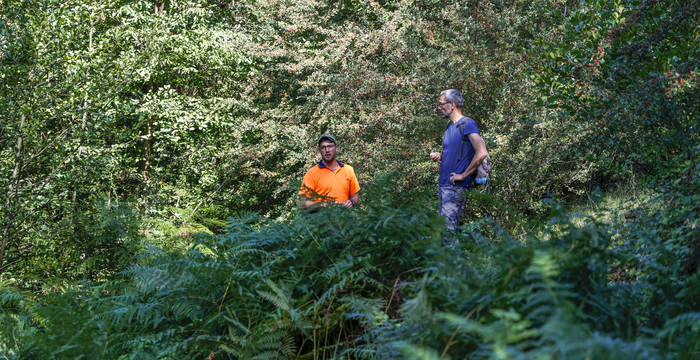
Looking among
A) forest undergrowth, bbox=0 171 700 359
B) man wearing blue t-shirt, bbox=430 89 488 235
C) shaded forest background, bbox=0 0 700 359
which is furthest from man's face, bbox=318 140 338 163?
forest undergrowth, bbox=0 171 700 359

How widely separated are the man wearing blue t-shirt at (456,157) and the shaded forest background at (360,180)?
2.91ft

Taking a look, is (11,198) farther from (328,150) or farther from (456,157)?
(456,157)

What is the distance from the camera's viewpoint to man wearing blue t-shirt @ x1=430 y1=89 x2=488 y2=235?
5176mm

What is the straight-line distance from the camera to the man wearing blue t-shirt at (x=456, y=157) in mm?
5176

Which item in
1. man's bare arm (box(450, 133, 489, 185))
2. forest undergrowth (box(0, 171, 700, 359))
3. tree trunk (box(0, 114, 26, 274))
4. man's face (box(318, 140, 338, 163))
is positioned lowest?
tree trunk (box(0, 114, 26, 274))

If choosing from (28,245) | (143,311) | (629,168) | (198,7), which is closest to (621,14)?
(629,168)

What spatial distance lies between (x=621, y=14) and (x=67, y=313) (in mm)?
5403

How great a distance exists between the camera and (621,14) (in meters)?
5.18

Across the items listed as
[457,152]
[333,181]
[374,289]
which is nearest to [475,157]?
[457,152]

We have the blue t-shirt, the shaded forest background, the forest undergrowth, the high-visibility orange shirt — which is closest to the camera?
the forest undergrowth

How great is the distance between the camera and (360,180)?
40.4 feet

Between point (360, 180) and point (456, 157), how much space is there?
23.1 feet

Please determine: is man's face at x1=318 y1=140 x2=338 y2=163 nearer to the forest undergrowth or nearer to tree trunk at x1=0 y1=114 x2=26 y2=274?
the forest undergrowth

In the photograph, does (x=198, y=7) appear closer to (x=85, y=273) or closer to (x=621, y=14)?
(x=85, y=273)
